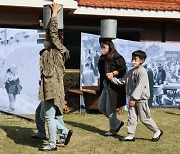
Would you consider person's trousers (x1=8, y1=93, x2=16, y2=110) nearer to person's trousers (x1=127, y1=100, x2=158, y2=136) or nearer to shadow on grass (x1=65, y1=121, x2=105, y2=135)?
shadow on grass (x1=65, y1=121, x2=105, y2=135)

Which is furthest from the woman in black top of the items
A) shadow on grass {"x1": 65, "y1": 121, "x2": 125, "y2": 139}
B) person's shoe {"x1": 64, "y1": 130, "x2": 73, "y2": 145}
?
person's shoe {"x1": 64, "y1": 130, "x2": 73, "y2": 145}

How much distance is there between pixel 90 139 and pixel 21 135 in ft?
3.80

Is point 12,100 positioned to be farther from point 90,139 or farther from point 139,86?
point 139,86

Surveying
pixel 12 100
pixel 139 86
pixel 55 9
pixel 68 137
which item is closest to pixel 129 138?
pixel 139 86

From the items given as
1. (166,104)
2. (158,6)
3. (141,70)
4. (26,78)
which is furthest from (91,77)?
(158,6)

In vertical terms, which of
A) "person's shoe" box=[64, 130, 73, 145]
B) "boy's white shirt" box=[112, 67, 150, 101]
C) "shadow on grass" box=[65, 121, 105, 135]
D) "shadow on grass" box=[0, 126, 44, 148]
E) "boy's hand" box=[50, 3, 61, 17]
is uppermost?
"boy's hand" box=[50, 3, 61, 17]

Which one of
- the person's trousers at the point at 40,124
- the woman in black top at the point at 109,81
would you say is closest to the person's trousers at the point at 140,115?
the woman in black top at the point at 109,81

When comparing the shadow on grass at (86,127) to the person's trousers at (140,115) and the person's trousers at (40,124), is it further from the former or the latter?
the person's trousers at (40,124)

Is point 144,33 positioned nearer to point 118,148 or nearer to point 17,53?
point 17,53

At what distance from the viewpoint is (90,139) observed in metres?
7.08

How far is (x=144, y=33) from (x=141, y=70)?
826 cm

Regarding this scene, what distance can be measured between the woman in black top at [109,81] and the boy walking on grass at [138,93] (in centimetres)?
27

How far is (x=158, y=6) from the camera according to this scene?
13.8 metres

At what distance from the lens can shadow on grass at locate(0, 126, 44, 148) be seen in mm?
6605
